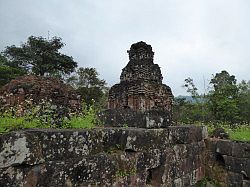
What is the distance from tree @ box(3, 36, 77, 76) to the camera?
31.5m

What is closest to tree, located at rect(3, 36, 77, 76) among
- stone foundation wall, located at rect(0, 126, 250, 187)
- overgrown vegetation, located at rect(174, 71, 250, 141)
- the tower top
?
overgrown vegetation, located at rect(174, 71, 250, 141)

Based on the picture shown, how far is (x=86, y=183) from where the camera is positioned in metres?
3.00

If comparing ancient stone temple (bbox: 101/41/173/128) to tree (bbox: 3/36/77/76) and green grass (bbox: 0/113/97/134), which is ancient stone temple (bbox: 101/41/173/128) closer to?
green grass (bbox: 0/113/97/134)

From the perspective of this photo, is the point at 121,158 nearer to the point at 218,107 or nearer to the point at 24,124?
the point at 24,124

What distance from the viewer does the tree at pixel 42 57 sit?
103ft

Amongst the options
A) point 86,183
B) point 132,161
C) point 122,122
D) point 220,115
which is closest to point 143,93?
point 122,122

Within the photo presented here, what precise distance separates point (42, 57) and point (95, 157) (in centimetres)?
3080

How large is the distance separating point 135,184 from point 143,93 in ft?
24.2

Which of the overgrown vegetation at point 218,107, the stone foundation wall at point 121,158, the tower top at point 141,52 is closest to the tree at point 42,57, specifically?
the overgrown vegetation at point 218,107

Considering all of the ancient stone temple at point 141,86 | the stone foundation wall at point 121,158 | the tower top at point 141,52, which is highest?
the tower top at point 141,52

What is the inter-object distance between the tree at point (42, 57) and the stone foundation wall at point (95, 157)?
2845cm

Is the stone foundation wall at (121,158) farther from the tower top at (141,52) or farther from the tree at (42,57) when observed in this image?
the tree at (42,57)

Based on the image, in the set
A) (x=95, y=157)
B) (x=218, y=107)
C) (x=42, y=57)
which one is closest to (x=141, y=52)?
(x=95, y=157)

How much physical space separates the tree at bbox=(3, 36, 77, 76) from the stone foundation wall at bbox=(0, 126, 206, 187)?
2845cm
